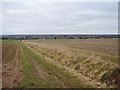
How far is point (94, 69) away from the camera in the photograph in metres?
20.9

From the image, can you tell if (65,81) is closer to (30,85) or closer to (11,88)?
(30,85)

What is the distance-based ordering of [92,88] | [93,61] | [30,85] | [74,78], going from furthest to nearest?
[93,61] < [74,78] < [30,85] < [92,88]

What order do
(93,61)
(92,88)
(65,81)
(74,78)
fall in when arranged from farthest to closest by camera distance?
1. (93,61)
2. (74,78)
3. (65,81)
4. (92,88)

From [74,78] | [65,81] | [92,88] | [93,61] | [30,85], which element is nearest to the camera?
[92,88]

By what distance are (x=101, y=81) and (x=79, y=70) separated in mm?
5486

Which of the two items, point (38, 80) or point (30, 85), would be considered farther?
point (38, 80)

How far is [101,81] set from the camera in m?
17.9

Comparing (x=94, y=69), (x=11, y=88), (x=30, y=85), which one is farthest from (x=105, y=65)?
(x=11, y=88)

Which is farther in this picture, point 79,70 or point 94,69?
point 79,70

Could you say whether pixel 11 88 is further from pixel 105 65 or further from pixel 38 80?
pixel 105 65

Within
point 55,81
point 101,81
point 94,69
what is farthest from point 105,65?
point 55,81

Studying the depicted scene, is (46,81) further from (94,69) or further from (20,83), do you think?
(94,69)

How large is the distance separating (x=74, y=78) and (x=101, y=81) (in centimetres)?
254

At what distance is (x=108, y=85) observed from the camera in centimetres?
1664
